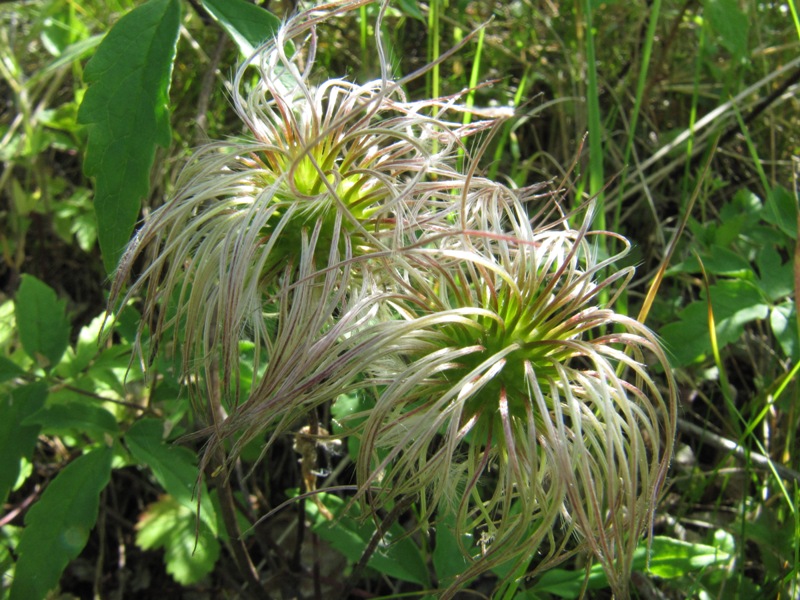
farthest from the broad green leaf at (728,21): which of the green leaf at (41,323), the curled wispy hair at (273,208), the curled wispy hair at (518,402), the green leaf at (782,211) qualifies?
the green leaf at (41,323)

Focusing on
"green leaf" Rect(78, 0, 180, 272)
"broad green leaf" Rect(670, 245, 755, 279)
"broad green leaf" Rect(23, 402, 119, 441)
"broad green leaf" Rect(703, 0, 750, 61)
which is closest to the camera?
"green leaf" Rect(78, 0, 180, 272)

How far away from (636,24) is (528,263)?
1.63m

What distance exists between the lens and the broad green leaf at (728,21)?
186 centimetres

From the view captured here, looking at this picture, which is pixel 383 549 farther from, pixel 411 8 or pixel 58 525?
pixel 411 8

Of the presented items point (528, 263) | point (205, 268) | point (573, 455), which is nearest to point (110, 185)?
point (205, 268)

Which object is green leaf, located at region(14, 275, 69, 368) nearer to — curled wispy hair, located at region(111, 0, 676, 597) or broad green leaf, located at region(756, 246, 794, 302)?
curled wispy hair, located at region(111, 0, 676, 597)

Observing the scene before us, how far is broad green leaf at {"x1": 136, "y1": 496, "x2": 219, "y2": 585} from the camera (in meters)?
1.62

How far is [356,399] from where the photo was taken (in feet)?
4.04

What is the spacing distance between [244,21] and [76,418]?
0.82 m

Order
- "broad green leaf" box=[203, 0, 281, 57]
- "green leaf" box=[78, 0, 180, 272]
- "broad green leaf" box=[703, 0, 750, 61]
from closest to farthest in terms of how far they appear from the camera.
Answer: "green leaf" box=[78, 0, 180, 272] < "broad green leaf" box=[203, 0, 281, 57] < "broad green leaf" box=[703, 0, 750, 61]

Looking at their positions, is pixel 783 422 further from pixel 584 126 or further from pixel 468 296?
pixel 468 296

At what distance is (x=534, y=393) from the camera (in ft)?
2.96

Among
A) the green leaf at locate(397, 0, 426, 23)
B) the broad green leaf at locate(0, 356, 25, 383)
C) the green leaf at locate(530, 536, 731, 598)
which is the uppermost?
the green leaf at locate(397, 0, 426, 23)

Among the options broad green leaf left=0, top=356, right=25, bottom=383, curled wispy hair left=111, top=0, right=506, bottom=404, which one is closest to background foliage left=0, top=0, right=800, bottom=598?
broad green leaf left=0, top=356, right=25, bottom=383
